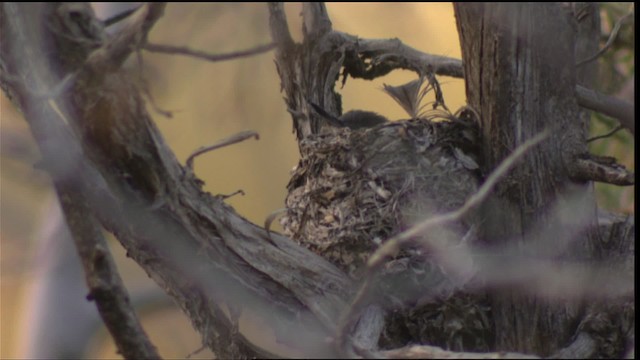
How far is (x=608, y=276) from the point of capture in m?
1.55

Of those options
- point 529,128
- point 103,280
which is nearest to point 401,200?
point 529,128

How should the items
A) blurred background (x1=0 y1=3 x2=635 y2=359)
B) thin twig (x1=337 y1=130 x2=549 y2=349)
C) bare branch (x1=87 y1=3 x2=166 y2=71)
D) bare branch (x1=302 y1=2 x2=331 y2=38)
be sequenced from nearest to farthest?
thin twig (x1=337 y1=130 x2=549 y2=349) < bare branch (x1=87 y1=3 x2=166 y2=71) < blurred background (x1=0 y1=3 x2=635 y2=359) < bare branch (x1=302 y1=2 x2=331 y2=38)

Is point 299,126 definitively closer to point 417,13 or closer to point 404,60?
point 404,60

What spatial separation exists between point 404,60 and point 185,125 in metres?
0.75

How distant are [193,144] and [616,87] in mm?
1518

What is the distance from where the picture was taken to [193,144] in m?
1.81

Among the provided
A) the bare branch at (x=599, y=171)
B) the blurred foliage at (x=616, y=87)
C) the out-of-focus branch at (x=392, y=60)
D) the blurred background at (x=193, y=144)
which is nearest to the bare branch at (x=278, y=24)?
the blurred background at (x=193, y=144)

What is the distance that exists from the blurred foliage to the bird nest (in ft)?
2.64

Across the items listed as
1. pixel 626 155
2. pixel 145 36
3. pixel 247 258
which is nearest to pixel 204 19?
pixel 145 36

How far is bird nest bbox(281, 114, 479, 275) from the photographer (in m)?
1.67

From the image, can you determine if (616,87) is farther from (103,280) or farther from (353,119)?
(103,280)

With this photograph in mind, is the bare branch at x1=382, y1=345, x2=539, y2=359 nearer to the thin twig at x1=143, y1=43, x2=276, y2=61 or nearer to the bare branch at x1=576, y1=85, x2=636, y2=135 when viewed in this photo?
the thin twig at x1=143, y1=43, x2=276, y2=61

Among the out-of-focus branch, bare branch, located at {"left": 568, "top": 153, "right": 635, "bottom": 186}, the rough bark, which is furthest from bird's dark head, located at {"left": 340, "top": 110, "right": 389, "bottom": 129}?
bare branch, located at {"left": 568, "top": 153, "right": 635, "bottom": 186}

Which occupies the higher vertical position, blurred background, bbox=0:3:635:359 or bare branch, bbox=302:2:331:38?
bare branch, bbox=302:2:331:38
